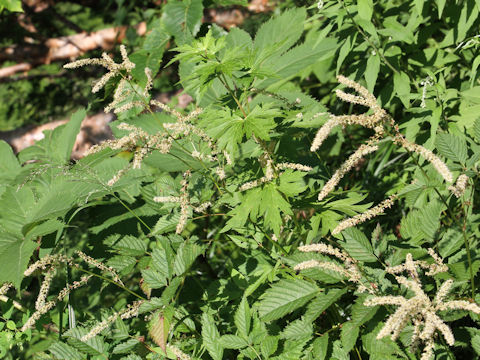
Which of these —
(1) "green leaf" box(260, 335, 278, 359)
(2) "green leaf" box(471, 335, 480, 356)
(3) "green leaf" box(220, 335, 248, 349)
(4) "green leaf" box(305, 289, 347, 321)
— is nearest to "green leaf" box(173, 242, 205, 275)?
(3) "green leaf" box(220, 335, 248, 349)

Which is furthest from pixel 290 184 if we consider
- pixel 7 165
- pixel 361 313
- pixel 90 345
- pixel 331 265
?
pixel 7 165

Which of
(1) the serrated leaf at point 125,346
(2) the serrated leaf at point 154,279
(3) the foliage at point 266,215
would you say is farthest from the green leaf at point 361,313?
(1) the serrated leaf at point 125,346

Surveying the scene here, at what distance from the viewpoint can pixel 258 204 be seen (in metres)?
1.55

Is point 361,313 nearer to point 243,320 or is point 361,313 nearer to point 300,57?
point 243,320

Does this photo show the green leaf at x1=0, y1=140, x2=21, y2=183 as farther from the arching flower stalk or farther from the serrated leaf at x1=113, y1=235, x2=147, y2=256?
the arching flower stalk

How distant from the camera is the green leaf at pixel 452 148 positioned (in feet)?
5.18

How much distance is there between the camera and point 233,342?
160 centimetres

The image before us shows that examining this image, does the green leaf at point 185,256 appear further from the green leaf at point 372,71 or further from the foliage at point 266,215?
the green leaf at point 372,71

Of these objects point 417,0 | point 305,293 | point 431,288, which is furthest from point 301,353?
point 417,0

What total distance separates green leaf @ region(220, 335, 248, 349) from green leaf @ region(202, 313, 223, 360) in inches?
0.8

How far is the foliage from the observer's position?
1.47 m

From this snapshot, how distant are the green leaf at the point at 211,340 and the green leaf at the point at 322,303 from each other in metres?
0.36

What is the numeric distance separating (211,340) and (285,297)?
324 millimetres

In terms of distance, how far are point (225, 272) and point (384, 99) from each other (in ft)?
4.20
